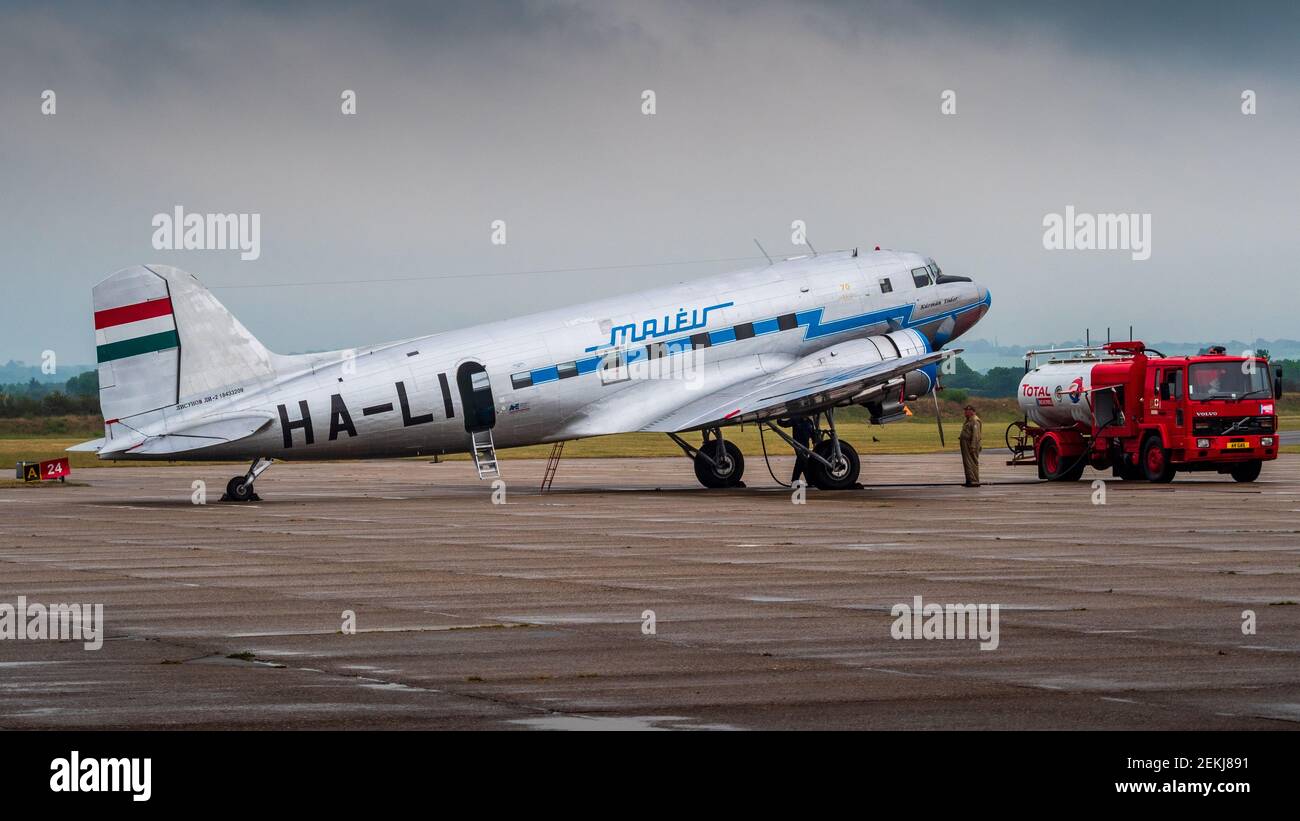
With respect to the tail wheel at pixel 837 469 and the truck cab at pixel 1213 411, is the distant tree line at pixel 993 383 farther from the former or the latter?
the tail wheel at pixel 837 469

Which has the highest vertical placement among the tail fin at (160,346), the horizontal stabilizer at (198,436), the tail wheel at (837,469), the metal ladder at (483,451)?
the tail fin at (160,346)

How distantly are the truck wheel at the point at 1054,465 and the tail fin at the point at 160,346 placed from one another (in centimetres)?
2426

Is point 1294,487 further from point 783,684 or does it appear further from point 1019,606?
point 783,684

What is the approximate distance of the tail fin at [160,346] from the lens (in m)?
36.4

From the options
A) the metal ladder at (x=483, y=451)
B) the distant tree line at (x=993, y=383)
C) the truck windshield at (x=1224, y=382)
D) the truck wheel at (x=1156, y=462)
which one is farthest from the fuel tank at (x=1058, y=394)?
the distant tree line at (x=993, y=383)

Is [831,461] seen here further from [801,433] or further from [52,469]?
[52,469]

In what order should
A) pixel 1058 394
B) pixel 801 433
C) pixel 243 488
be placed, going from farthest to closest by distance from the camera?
pixel 1058 394
pixel 801 433
pixel 243 488

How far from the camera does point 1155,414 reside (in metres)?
44.6

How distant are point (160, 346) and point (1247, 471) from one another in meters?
29.3

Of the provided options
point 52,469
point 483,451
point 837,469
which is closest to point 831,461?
point 837,469

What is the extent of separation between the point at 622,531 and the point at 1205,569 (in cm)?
1138

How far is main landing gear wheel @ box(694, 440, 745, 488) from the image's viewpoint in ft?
141
